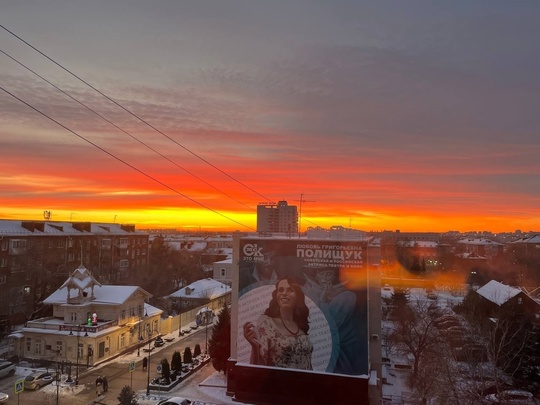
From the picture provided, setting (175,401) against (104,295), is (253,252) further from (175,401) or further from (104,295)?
(104,295)

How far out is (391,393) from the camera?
2006 centimetres

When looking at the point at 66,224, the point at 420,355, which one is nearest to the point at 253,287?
the point at 420,355

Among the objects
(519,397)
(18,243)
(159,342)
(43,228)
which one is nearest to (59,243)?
(43,228)

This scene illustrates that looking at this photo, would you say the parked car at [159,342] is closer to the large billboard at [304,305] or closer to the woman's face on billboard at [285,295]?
the large billboard at [304,305]

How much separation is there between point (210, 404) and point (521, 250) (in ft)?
259

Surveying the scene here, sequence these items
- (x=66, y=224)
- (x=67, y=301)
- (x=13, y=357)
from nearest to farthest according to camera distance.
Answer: (x=13, y=357)
(x=67, y=301)
(x=66, y=224)

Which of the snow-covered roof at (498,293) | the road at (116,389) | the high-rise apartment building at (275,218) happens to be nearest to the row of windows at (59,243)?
the road at (116,389)

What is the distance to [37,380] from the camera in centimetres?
2020

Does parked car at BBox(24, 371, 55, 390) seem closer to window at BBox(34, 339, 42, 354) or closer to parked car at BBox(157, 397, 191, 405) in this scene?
window at BBox(34, 339, 42, 354)

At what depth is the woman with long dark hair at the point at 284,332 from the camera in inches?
711

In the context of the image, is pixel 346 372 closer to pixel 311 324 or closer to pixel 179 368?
pixel 311 324

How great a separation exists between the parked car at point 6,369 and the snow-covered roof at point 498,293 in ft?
103

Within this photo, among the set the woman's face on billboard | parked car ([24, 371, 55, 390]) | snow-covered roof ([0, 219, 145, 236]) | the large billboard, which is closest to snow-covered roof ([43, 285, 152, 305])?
parked car ([24, 371, 55, 390])

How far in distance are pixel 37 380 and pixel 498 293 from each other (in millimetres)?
32103
